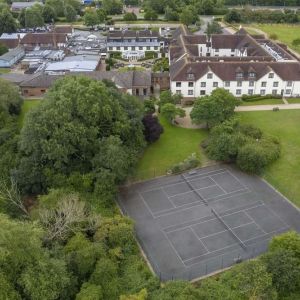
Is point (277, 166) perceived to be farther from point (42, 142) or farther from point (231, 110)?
point (42, 142)

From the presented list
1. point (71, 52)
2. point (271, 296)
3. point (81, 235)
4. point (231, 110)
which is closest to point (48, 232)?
point (81, 235)

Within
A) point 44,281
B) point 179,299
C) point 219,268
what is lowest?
point 219,268

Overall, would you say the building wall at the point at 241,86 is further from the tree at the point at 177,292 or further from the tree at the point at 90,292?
the tree at the point at 90,292

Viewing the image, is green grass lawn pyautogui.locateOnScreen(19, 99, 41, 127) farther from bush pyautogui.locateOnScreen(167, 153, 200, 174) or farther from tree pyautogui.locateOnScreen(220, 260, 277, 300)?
tree pyautogui.locateOnScreen(220, 260, 277, 300)

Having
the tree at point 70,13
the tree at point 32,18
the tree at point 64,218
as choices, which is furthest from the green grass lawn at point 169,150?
the tree at point 70,13

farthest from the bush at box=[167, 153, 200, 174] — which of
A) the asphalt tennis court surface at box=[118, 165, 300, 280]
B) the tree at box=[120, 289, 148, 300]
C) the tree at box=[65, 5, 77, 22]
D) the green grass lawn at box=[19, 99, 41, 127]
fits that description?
the tree at box=[65, 5, 77, 22]
